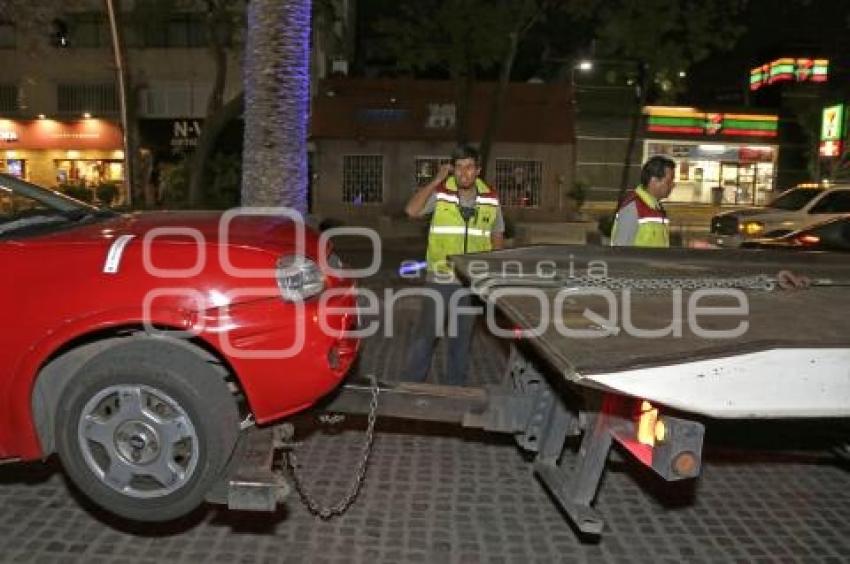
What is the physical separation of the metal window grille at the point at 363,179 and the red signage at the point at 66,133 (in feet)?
31.0

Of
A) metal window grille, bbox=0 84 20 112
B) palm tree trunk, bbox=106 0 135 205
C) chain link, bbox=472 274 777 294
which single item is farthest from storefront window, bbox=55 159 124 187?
chain link, bbox=472 274 777 294

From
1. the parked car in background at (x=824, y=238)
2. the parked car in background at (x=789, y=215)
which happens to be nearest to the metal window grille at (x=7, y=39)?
the parked car in background at (x=789, y=215)

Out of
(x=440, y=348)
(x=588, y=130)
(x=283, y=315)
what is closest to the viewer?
(x=283, y=315)

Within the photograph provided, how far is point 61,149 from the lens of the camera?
31.0m

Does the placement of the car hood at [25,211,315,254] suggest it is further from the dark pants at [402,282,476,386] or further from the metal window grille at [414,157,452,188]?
the metal window grille at [414,157,452,188]

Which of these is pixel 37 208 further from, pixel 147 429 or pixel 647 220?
pixel 647 220

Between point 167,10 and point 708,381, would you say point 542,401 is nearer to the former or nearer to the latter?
point 708,381

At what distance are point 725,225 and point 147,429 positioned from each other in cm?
1422

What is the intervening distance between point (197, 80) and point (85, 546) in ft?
94.6

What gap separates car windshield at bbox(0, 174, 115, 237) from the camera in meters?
4.14

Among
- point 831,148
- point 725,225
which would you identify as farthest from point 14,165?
point 831,148

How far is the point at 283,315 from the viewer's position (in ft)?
11.5

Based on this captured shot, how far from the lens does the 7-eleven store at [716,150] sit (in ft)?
123

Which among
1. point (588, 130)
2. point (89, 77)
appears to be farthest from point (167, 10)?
point (588, 130)
